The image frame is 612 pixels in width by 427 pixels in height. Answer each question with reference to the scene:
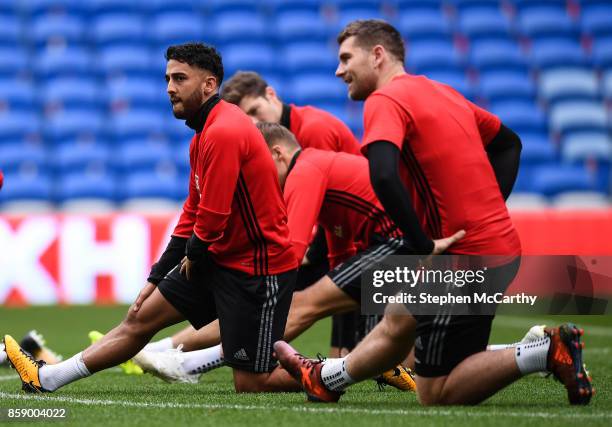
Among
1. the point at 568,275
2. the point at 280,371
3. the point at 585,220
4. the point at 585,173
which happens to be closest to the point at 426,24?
the point at 585,173

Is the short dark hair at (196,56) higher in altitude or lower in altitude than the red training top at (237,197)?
higher

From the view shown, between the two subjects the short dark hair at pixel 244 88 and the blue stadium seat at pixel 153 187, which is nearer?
the short dark hair at pixel 244 88

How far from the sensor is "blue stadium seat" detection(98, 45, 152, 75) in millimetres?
15367

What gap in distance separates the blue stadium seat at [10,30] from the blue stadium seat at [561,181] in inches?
301

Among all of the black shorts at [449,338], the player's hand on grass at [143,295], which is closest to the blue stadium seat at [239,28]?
the player's hand on grass at [143,295]

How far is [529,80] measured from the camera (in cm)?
1584

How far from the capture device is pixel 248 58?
608 inches

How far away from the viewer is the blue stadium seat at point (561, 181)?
14008 mm

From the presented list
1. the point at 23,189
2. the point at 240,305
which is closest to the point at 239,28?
the point at 23,189

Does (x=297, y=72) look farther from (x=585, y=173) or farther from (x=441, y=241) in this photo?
(x=441, y=241)

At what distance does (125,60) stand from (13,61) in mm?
1580

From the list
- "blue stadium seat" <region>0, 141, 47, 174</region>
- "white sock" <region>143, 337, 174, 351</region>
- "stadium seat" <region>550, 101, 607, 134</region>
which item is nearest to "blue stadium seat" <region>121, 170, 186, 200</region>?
"blue stadium seat" <region>0, 141, 47, 174</region>

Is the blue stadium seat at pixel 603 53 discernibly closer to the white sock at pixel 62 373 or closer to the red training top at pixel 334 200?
the red training top at pixel 334 200

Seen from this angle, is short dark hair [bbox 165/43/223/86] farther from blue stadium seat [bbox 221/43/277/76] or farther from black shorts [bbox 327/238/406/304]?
blue stadium seat [bbox 221/43/277/76]
